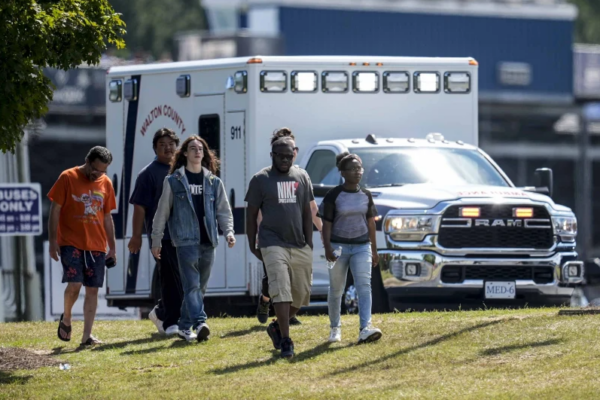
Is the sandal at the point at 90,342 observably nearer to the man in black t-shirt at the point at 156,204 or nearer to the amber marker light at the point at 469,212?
the man in black t-shirt at the point at 156,204

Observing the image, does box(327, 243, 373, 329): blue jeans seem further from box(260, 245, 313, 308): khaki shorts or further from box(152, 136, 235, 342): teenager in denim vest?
box(152, 136, 235, 342): teenager in denim vest

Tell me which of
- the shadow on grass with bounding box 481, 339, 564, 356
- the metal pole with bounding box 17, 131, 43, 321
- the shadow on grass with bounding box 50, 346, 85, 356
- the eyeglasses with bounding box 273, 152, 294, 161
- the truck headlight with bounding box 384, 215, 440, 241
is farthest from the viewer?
the metal pole with bounding box 17, 131, 43, 321

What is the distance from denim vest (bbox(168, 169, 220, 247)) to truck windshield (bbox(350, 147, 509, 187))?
311 centimetres

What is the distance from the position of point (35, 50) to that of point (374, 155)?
193 inches

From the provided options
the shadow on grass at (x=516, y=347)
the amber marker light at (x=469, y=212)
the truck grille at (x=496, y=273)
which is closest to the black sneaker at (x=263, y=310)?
the truck grille at (x=496, y=273)

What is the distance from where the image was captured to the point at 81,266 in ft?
40.8

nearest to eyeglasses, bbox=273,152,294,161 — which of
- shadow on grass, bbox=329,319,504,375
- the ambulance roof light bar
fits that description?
shadow on grass, bbox=329,319,504,375

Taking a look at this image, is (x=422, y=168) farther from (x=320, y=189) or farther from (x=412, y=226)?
(x=320, y=189)

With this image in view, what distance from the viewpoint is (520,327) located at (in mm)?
11711

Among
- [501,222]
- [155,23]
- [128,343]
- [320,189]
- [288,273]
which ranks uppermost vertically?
[155,23]

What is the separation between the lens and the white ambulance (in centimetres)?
1413

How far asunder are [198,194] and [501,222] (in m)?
3.55

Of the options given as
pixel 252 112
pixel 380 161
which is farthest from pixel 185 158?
pixel 380 161

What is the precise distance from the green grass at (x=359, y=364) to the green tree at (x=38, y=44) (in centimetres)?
208
